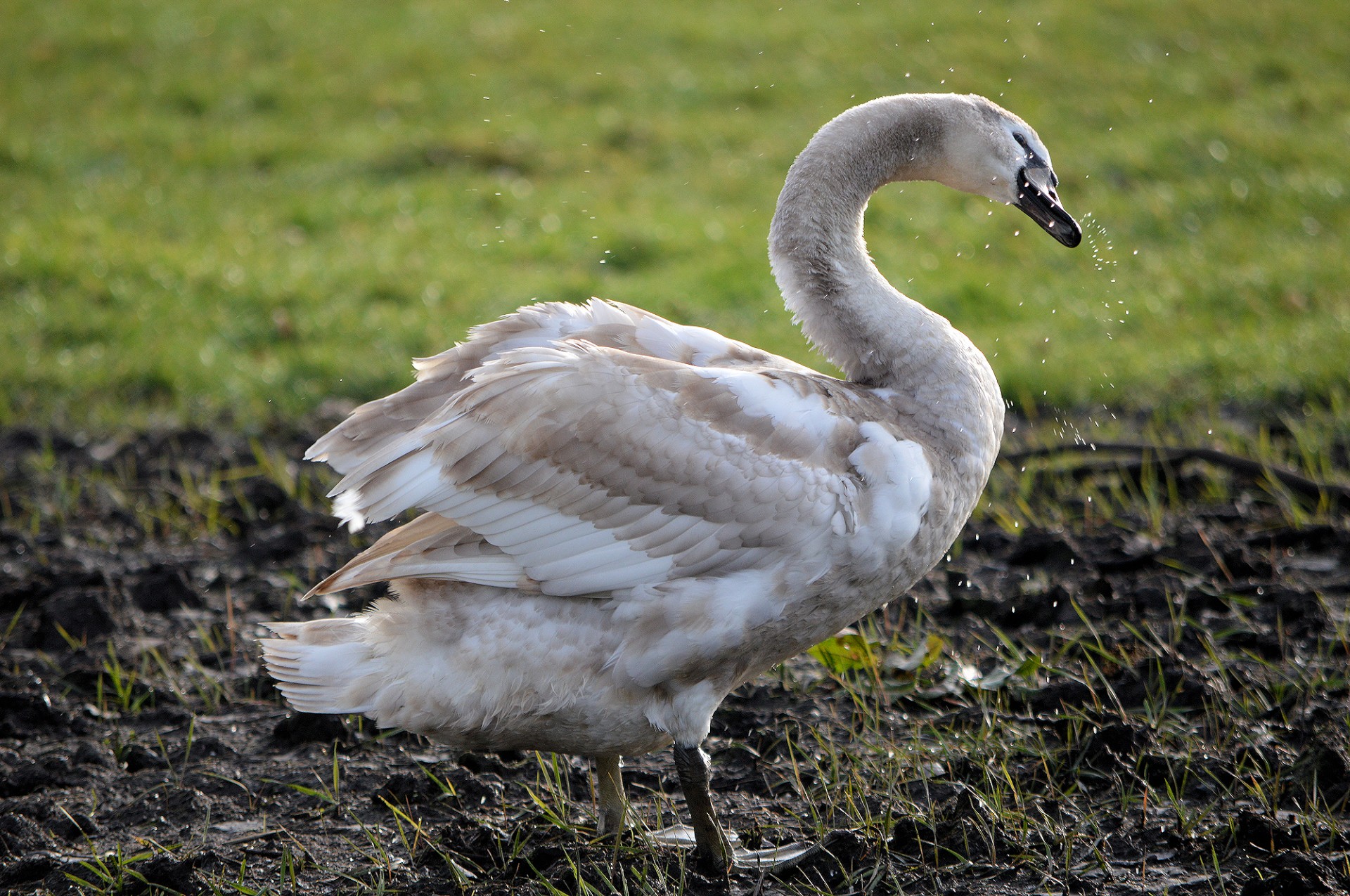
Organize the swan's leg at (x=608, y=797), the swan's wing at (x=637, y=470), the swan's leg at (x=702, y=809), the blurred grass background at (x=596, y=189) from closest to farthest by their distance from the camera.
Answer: the swan's wing at (x=637, y=470), the swan's leg at (x=702, y=809), the swan's leg at (x=608, y=797), the blurred grass background at (x=596, y=189)

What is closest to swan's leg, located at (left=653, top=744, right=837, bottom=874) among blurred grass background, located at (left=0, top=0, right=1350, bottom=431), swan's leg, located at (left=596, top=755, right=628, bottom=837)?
swan's leg, located at (left=596, top=755, right=628, bottom=837)

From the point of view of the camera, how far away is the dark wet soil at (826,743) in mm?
2758

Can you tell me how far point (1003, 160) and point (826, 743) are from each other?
148 cm

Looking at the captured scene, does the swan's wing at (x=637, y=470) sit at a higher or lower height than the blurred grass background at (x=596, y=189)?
higher

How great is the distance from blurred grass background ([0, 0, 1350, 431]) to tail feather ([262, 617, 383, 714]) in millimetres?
2683

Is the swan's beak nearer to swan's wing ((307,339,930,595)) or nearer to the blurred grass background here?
swan's wing ((307,339,930,595))

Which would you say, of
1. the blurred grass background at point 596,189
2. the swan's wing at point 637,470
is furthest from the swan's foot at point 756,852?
the blurred grass background at point 596,189

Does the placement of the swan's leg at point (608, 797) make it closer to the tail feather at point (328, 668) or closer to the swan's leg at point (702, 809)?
the swan's leg at point (702, 809)

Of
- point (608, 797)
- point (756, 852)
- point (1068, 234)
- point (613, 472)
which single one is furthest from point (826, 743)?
point (1068, 234)

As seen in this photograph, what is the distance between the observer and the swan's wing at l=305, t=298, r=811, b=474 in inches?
120

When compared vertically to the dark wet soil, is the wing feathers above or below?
above

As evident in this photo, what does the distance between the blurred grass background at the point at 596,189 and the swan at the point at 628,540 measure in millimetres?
2181

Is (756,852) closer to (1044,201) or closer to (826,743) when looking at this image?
(826,743)

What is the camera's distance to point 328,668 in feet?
9.33
